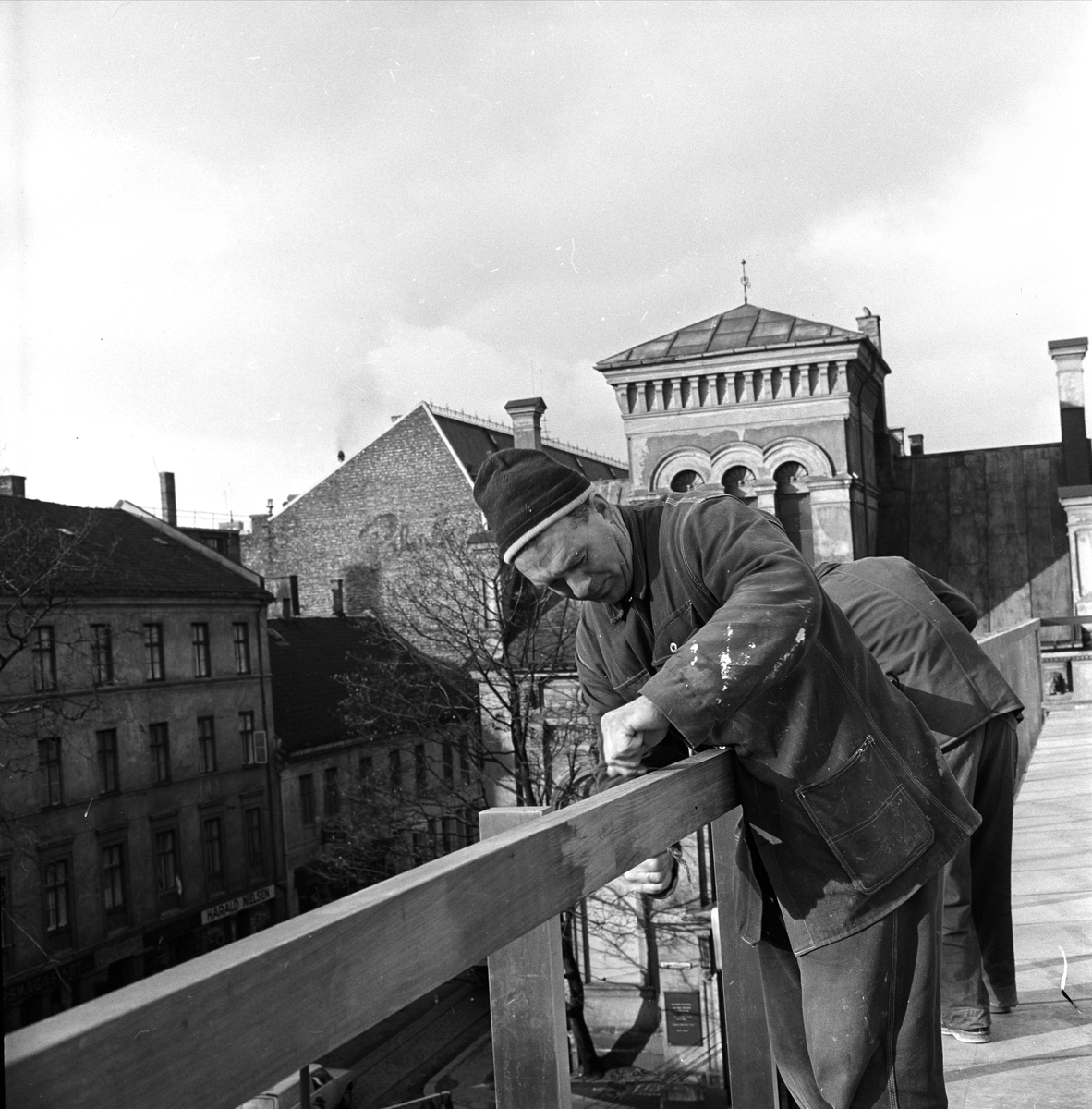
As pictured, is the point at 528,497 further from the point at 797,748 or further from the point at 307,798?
the point at 307,798

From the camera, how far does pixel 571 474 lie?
2.19m

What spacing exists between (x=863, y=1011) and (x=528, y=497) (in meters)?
1.13

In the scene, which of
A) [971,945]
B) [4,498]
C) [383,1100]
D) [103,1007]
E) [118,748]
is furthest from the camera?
[118,748]

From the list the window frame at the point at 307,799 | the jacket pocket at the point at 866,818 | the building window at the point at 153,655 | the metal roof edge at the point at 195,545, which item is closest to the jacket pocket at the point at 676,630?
the jacket pocket at the point at 866,818

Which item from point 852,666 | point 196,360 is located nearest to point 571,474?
point 852,666

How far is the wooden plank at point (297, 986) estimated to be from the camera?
907mm

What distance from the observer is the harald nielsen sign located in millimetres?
25469

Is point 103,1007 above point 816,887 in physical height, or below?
above

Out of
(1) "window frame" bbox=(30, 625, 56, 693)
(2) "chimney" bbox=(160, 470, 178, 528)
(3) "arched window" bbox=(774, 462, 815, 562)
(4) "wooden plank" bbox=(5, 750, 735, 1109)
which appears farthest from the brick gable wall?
(4) "wooden plank" bbox=(5, 750, 735, 1109)

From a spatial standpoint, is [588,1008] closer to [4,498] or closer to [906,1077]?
[4,498]

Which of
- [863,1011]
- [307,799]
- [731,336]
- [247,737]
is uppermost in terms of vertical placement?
[731,336]

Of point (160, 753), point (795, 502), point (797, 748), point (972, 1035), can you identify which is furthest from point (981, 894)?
point (160, 753)

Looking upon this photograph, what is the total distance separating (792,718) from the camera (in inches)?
83.0

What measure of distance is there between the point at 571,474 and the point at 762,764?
2.06 feet
